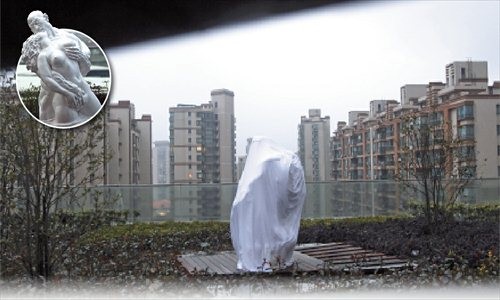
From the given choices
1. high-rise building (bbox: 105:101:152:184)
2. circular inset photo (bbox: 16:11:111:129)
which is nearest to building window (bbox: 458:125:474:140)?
high-rise building (bbox: 105:101:152:184)

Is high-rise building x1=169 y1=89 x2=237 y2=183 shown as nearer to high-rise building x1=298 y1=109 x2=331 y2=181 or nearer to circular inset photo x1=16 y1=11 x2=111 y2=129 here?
high-rise building x1=298 y1=109 x2=331 y2=181

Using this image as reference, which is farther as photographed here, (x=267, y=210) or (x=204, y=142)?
(x=204, y=142)

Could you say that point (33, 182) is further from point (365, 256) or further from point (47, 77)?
point (365, 256)

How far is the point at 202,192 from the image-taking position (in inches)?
316

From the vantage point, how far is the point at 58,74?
503 cm

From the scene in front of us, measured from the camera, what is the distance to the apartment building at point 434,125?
7112mm

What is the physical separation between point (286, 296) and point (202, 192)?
3809mm

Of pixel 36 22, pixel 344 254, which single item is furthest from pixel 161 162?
pixel 36 22

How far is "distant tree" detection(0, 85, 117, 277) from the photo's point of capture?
4852 mm

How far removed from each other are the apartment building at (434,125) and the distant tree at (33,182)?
3273 millimetres

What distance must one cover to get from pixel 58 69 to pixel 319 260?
2524mm

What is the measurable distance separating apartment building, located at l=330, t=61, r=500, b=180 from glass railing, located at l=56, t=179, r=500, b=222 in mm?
306

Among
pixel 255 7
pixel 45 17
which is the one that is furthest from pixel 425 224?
pixel 45 17

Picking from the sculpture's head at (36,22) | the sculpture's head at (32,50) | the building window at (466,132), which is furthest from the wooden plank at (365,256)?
the sculpture's head at (36,22)
